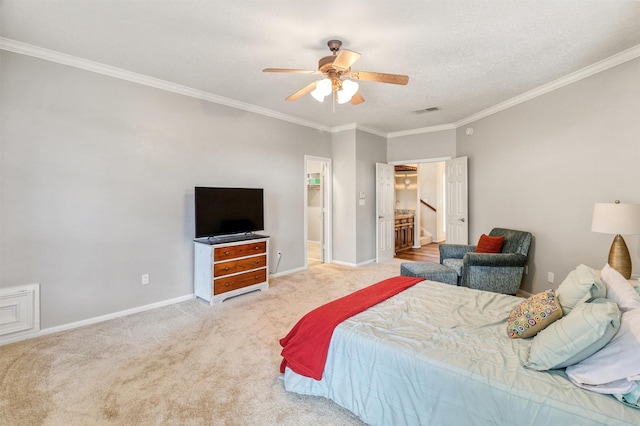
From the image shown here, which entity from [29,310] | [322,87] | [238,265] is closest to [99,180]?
[29,310]

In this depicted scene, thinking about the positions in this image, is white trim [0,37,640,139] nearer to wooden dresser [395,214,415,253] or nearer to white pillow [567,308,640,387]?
wooden dresser [395,214,415,253]

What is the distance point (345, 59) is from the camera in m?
2.36

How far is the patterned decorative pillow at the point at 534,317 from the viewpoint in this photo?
5.61ft

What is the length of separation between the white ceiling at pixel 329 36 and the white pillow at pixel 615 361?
87.4 inches

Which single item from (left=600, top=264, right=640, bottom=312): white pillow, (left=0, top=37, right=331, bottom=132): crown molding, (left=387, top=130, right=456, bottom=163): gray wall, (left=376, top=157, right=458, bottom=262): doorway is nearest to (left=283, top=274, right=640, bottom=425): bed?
(left=600, top=264, right=640, bottom=312): white pillow

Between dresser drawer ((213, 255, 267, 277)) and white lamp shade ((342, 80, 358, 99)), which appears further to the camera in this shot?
dresser drawer ((213, 255, 267, 277))

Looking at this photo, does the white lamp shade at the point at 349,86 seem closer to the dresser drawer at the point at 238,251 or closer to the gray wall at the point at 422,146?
the dresser drawer at the point at 238,251

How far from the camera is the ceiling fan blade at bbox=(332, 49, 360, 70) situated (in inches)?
89.8

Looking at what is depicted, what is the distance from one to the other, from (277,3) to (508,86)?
123 inches

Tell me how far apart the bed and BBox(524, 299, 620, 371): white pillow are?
7 centimetres

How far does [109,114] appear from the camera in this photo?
3312 mm

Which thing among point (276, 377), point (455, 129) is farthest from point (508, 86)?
point (276, 377)

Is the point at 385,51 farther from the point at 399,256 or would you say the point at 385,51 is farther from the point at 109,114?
the point at 399,256

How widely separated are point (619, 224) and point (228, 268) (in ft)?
13.2
